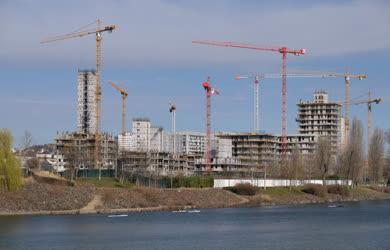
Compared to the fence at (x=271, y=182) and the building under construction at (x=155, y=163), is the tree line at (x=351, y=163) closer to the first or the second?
the fence at (x=271, y=182)

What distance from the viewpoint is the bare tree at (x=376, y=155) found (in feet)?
433

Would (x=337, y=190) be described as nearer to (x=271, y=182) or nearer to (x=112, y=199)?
(x=271, y=182)

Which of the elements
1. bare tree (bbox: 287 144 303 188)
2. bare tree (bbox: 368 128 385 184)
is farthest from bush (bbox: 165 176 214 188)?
bare tree (bbox: 368 128 385 184)

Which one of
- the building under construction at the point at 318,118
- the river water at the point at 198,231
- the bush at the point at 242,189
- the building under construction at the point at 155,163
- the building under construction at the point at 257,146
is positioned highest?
the building under construction at the point at 318,118

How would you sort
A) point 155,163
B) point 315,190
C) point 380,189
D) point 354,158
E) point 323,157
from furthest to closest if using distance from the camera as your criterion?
point 155,163
point 380,189
point 354,158
point 323,157
point 315,190

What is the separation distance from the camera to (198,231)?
2131 inches

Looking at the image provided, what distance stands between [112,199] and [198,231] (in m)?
23.5

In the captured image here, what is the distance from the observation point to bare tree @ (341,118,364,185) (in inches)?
4825

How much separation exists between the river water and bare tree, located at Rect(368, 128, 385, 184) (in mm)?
61465

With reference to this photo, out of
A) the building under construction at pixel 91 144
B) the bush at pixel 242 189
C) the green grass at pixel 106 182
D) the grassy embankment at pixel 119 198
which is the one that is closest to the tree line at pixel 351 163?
the grassy embankment at pixel 119 198

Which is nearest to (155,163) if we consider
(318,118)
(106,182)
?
(106,182)

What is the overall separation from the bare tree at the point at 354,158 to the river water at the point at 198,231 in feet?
167

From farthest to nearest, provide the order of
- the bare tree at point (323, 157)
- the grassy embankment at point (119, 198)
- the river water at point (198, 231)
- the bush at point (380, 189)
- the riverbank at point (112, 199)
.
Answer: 1. the bush at point (380, 189)
2. the bare tree at point (323, 157)
3. the grassy embankment at point (119, 198)
4. the riverbank at point (112, 199)
5. the river water at point (198, 231)

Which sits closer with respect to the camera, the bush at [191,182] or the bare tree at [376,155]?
the bush at [191,182]
